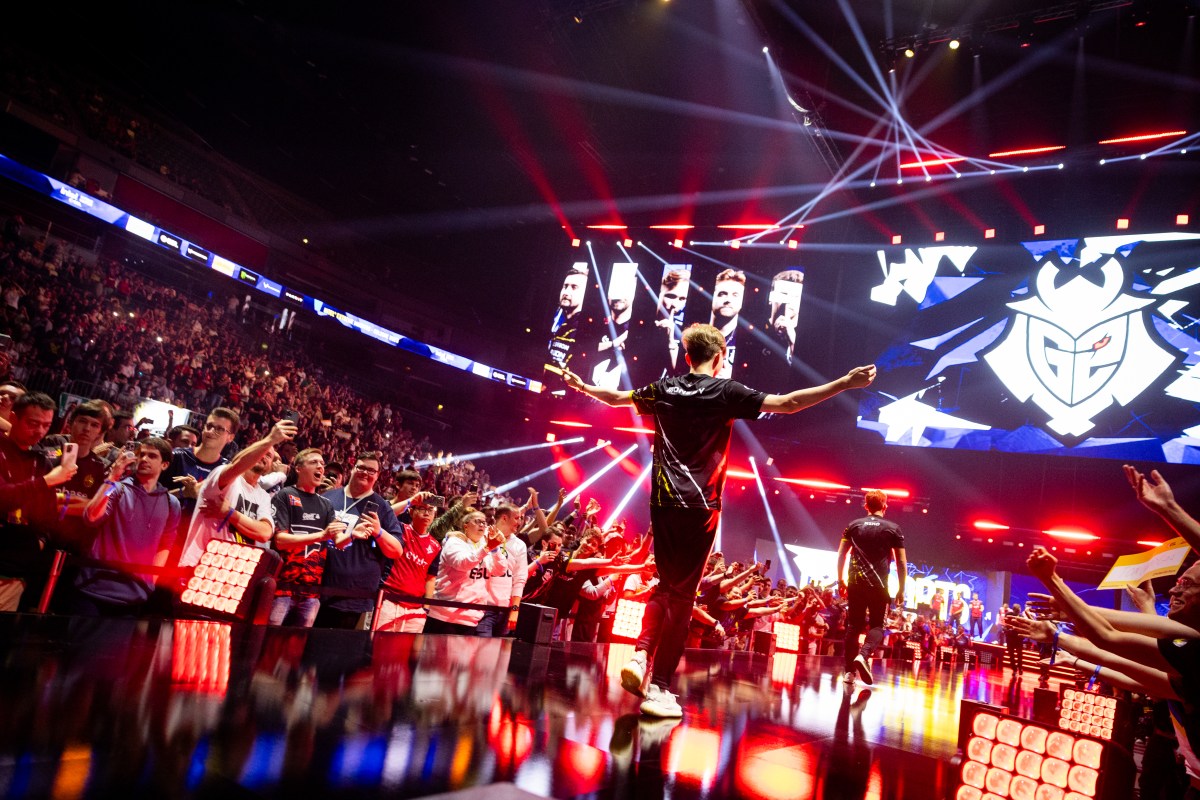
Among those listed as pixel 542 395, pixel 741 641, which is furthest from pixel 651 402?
pixel 542 395

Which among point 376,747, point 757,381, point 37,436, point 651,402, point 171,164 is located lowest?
point 376,747

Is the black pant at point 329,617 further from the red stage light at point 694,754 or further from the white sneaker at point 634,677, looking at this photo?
the red stage light at point 694,754

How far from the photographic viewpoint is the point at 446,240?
2664 centimetres

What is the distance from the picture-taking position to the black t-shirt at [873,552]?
19.9ft

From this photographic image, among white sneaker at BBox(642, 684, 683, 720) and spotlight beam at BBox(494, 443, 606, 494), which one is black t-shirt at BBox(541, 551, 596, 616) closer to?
white sneaker at BBox(642, 684, 683, 720)

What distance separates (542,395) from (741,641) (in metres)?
16.7

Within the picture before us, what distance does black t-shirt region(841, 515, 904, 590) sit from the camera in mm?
6074

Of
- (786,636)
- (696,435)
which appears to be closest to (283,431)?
(696,435)

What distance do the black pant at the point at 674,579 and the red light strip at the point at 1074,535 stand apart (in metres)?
14.6

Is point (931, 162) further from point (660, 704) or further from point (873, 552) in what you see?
point (660, 704)

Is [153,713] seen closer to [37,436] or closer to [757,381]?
[37,436]

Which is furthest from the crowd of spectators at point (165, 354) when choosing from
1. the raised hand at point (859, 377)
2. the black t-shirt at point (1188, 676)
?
the black t-shirt at point (1188, 676)

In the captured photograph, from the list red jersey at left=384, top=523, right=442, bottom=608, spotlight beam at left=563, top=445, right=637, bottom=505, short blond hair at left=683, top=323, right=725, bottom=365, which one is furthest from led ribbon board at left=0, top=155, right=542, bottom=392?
short blond hair at left=683, top=323, right=725, bottom=365

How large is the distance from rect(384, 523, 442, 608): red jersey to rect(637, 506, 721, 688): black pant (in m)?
2.63
